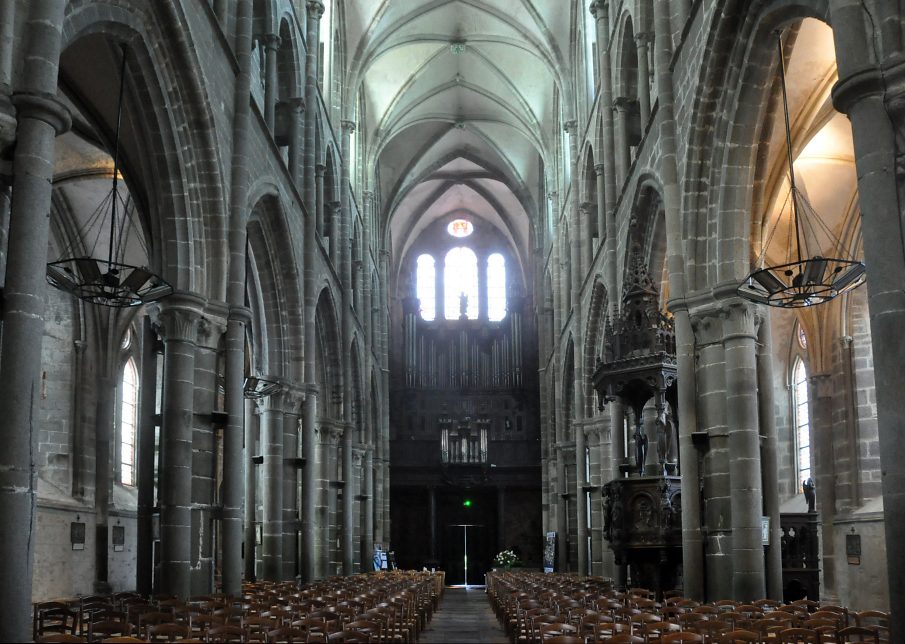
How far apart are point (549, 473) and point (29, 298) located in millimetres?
35855

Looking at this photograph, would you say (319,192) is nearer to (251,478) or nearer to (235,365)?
(251,478)

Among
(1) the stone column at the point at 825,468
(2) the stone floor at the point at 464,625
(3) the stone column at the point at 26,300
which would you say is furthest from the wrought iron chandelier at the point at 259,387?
(1) the stone column at the point at 825,468

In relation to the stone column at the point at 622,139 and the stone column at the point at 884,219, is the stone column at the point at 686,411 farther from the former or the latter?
the stone column at the point at 884,219

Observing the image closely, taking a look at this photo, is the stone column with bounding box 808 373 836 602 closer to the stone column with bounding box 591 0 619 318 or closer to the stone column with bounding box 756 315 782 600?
the stone column with bounding box 591 0 619 318

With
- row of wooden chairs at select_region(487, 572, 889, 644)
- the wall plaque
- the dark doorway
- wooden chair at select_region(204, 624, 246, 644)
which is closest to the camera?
row of wooden chairs at select_region(487, 572, 889, 644)

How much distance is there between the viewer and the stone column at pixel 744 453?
1545 cm

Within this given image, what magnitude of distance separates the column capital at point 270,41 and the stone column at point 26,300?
450 inches

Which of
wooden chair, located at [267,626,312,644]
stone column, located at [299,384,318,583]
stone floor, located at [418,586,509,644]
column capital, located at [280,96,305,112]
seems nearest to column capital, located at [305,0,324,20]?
column capital, located at [280,96,305,112]

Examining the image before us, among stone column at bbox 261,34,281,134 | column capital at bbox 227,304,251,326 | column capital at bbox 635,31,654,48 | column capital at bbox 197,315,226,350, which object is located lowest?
column capital at bbox 197,315,226,350

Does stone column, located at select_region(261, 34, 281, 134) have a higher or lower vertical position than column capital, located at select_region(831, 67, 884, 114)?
higher

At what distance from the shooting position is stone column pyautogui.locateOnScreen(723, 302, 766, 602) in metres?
15.4

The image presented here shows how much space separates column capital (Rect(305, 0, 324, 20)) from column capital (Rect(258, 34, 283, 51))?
5.03 meters

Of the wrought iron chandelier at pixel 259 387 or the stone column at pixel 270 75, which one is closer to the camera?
the wrought iron chandelier at pixel 259 387

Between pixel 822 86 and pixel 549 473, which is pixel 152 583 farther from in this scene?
pixel 549 473
